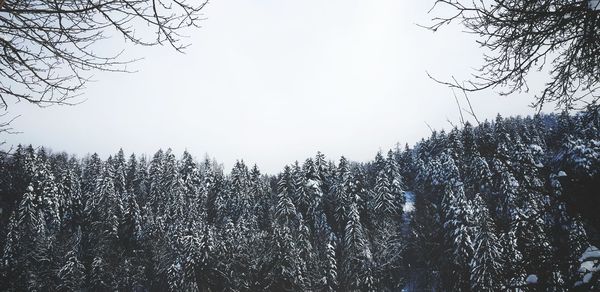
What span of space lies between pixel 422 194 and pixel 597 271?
182ft

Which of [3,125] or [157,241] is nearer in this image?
[3,125]

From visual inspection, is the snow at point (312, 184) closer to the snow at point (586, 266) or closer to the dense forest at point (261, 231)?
the dense forest at point (261, 231)

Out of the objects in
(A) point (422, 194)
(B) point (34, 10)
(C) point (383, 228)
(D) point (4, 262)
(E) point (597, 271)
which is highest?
(A) point (422, 194)

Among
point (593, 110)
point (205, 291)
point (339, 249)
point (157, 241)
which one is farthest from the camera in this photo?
point (157, 241)

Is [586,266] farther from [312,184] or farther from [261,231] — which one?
[312,184]

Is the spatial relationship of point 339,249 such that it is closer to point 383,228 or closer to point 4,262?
point 383,228

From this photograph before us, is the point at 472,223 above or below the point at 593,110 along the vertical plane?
above

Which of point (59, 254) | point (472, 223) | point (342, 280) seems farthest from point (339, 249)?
point (59, 254)

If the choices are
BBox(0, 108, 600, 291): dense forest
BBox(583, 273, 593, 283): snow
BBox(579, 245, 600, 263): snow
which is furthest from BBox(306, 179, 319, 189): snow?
BBox(583, 273, 593, 283): snow

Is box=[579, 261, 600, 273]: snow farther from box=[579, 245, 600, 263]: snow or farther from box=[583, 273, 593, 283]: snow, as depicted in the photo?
box=[583, 273, 593, 283]: snow

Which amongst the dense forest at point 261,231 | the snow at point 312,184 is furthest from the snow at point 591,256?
the snow at point 312,184

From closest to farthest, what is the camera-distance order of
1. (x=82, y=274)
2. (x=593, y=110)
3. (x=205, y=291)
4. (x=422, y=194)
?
(x=593, y=110) → (x=205, y=291) → (x=82, y=274) → (x=422, y=194)

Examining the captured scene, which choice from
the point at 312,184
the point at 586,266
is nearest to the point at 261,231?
the point at 312,184

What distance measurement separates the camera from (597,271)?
2.80m
